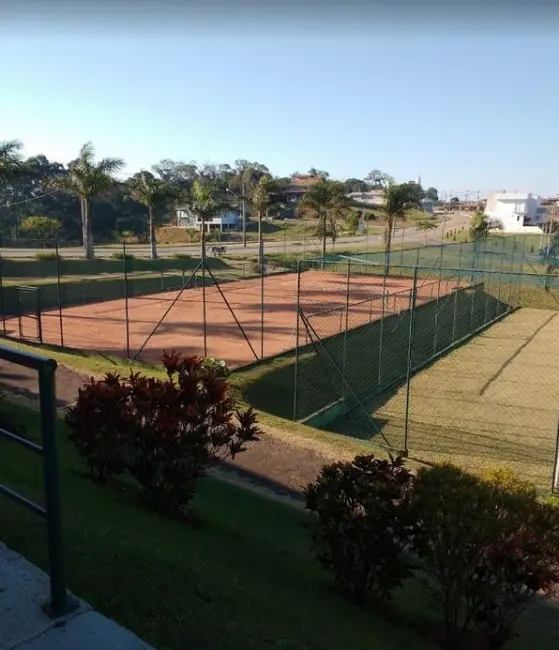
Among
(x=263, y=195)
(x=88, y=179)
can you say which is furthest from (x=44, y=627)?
(x=263, y=195)

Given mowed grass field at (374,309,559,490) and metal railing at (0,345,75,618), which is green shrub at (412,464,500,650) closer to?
metal railing at (0,345,75,618)

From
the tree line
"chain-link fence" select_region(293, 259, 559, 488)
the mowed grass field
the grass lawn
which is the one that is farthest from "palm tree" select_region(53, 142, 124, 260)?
the grass lawn

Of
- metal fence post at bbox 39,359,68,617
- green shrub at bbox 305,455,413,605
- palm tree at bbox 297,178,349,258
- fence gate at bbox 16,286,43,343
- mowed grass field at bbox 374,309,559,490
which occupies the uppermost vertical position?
palm tree at bbox 297,178,349,258

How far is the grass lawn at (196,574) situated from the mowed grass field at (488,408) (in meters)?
4.74

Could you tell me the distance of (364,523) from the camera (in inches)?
170

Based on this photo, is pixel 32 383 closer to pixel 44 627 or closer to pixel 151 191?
pixel 44 627

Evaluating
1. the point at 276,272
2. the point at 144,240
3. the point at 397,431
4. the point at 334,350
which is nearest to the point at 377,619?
the point at 397,431

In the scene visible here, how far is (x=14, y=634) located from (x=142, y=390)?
3.01 m

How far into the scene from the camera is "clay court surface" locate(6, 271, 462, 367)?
18.0 meters

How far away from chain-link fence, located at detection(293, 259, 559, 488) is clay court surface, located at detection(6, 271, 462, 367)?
2.50 feet

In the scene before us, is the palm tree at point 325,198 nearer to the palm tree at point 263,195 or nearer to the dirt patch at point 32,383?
the palm tree at point 263,195

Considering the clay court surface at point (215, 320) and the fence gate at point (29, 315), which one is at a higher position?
the fence gate at point (29, 315)

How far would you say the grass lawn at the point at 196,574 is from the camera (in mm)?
2830

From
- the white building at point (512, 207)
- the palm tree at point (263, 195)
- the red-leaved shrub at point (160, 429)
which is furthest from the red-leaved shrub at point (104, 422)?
the white building at point (512, 207)
